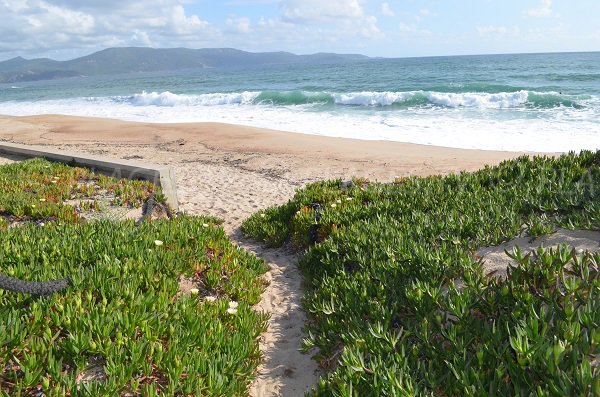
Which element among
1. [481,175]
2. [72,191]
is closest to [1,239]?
[72,191]

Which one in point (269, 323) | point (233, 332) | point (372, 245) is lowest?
point (269, 323)

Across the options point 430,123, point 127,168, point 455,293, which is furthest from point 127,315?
point 430,123

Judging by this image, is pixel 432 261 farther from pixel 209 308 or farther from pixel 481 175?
pixel 481 175

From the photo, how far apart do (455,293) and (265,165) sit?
37.1ft

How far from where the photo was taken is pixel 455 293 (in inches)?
130

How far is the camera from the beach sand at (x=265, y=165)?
Answer: 164 inches

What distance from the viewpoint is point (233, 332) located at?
148 inches

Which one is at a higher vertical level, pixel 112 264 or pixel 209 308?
pixel 112 264

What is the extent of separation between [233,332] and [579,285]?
8.53 ft

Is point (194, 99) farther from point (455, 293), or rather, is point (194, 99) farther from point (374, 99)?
point (455, 293)

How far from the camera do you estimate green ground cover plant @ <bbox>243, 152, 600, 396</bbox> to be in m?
2.58

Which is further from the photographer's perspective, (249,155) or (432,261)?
(249,155)

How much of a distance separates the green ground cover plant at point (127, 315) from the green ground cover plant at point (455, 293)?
75cm

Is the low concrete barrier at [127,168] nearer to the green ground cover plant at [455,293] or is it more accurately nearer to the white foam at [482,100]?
the green ground cover plant at [455,293]
